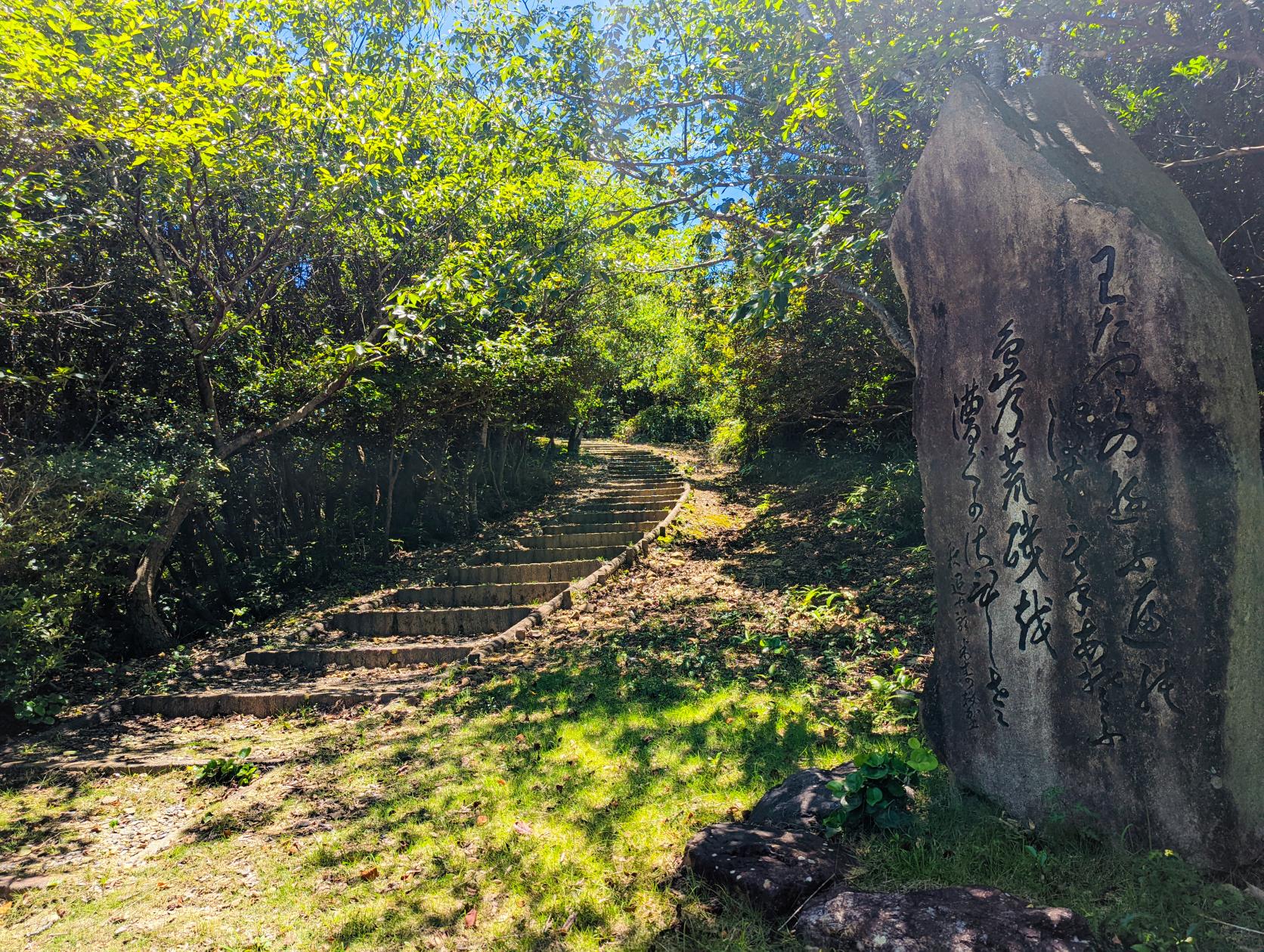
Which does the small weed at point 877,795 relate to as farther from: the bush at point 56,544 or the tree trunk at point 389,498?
the tree trunk at point 389,498

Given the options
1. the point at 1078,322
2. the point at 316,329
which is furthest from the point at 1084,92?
the point at 316,329

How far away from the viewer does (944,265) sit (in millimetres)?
3861

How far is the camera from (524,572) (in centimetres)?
1088

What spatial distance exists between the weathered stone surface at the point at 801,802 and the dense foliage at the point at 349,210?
2930 millimetres

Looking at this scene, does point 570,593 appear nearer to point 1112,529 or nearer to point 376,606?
point 376,606

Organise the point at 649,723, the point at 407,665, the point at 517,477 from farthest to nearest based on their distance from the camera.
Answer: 1. the point at 517,477
2. the point at 407,665
3. the point at 649,723

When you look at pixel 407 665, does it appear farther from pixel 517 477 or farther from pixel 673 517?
pixel 517 477

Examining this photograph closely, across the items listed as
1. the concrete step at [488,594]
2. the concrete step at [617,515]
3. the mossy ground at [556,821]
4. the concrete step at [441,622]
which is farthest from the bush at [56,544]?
the concrete step at [617,515]

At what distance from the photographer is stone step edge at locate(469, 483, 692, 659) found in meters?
7.81

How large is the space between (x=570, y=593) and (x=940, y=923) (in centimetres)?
702

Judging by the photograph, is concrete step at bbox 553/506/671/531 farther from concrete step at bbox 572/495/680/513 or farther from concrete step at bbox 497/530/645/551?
concrete step at bbox 497/530/645/551

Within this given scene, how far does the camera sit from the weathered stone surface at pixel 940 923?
2.44 metres

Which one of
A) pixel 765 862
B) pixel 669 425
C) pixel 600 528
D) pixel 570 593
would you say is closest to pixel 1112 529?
pixel 765 862

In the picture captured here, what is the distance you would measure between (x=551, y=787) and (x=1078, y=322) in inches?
162
